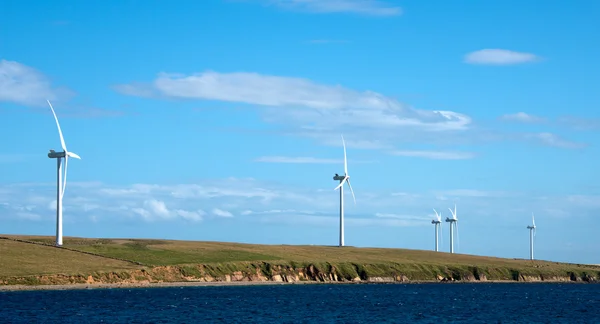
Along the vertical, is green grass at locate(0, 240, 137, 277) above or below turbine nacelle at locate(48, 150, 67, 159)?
below

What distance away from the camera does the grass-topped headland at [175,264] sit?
136 meters

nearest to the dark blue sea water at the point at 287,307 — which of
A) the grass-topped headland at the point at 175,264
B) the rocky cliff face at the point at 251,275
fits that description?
the rocky cliff face at the point at 251,275

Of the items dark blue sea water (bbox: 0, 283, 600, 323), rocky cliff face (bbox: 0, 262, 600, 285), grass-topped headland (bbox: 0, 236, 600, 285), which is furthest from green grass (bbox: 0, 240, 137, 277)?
dark blue sea water (bbox: 0, 283, 600, 323)

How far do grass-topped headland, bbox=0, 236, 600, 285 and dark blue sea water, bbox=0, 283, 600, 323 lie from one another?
3.65 metres

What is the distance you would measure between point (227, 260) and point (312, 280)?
1686cm

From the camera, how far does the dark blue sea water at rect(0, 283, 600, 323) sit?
92.3 m

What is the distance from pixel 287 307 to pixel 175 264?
47922 millimetres

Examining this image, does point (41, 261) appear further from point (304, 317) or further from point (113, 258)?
point (304, 317)

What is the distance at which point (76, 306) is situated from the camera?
102 metres

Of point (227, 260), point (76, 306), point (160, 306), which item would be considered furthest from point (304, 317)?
point (227, 260)

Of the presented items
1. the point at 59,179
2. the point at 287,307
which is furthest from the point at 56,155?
the point at 287,307

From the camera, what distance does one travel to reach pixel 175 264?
15462cm

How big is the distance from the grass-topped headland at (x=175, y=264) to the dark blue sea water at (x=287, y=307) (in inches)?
144

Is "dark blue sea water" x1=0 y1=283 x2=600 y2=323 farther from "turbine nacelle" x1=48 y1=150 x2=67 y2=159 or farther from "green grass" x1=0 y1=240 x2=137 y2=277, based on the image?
"turbine nacelle" x1=48 y1=150 x2=67 y2=159
